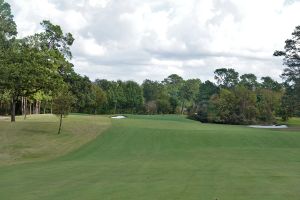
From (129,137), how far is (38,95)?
29.3 m

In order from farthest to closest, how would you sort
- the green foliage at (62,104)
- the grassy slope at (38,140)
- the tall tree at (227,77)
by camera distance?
the tall tree at (227,77)
the green foliage at (62,104)
the grassy slope at (38,140)

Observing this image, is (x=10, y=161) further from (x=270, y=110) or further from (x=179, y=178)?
(x=270, y=110)

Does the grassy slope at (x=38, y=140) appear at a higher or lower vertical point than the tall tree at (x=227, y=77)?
lower

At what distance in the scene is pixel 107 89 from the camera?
134000 mm

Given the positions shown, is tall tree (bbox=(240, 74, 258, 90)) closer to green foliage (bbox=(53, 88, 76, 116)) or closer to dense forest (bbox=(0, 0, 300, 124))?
dense forest (bbox=(0, 0, 300, 124))

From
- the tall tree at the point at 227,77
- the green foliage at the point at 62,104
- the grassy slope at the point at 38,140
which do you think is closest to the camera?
the grassy slope at the point at 38,140

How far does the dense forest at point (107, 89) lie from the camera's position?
47.5m

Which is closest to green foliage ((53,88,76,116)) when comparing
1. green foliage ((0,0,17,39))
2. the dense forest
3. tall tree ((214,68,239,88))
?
the dense forest

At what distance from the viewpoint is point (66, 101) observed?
39.8m

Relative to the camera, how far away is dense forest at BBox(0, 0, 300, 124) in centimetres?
4747

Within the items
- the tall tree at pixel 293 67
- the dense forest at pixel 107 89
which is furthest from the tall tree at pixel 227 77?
the tall tree at pixel 293 67

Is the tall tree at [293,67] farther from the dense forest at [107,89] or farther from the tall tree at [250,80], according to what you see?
the tall tree at [250,80]

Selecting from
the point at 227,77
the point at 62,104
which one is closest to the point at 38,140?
the point at 62,104

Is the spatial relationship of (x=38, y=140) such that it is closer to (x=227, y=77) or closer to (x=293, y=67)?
(x=293, y=67)
